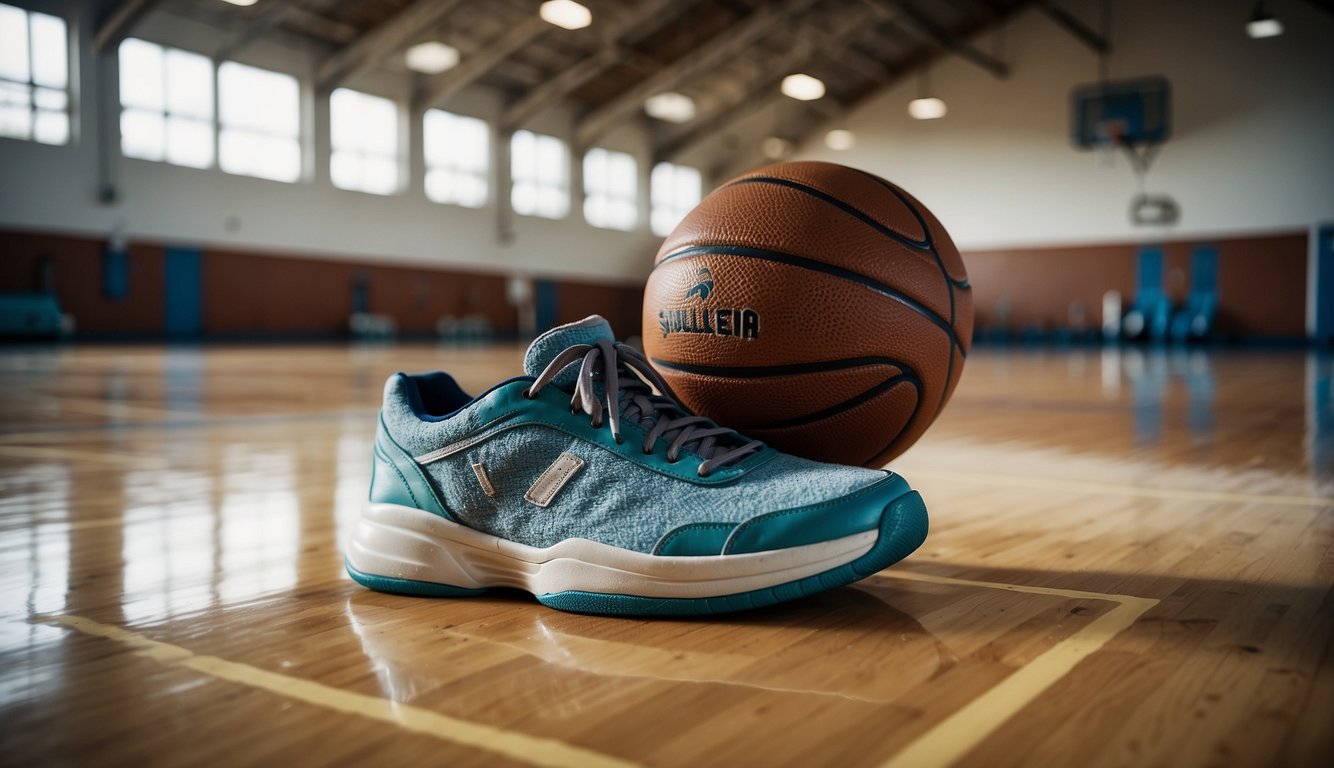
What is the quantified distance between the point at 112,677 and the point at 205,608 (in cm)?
24

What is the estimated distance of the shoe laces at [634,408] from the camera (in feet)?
3.79

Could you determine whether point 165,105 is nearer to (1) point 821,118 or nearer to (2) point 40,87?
(2) point 40,87

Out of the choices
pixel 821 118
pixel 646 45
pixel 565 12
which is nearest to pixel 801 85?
pixel 646 45

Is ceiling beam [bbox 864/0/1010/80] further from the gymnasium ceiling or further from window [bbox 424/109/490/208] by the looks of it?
window [bbox 424/109/490/208]

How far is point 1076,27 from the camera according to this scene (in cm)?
1678

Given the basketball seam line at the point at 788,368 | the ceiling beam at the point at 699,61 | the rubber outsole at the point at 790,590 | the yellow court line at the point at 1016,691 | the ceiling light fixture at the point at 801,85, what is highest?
the ceiling beam at the point at 699,61

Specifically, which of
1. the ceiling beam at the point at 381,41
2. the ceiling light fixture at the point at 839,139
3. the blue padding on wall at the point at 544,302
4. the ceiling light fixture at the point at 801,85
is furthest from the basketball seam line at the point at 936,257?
the ceiling light fixture at the point at 839,139

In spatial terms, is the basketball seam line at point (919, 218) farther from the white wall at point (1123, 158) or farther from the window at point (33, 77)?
the white wall at point (1123, 158)

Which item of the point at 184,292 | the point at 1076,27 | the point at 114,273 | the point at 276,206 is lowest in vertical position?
the point at 184,292

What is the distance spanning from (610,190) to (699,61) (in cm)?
453

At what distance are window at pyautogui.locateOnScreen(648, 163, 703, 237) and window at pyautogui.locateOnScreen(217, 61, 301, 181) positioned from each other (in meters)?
7.41

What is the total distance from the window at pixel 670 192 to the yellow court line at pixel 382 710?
19.2 meters

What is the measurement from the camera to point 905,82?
61.8 feet

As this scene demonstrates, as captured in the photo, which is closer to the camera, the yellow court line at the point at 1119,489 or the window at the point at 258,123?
the yellow court line at the point at 1119,489
